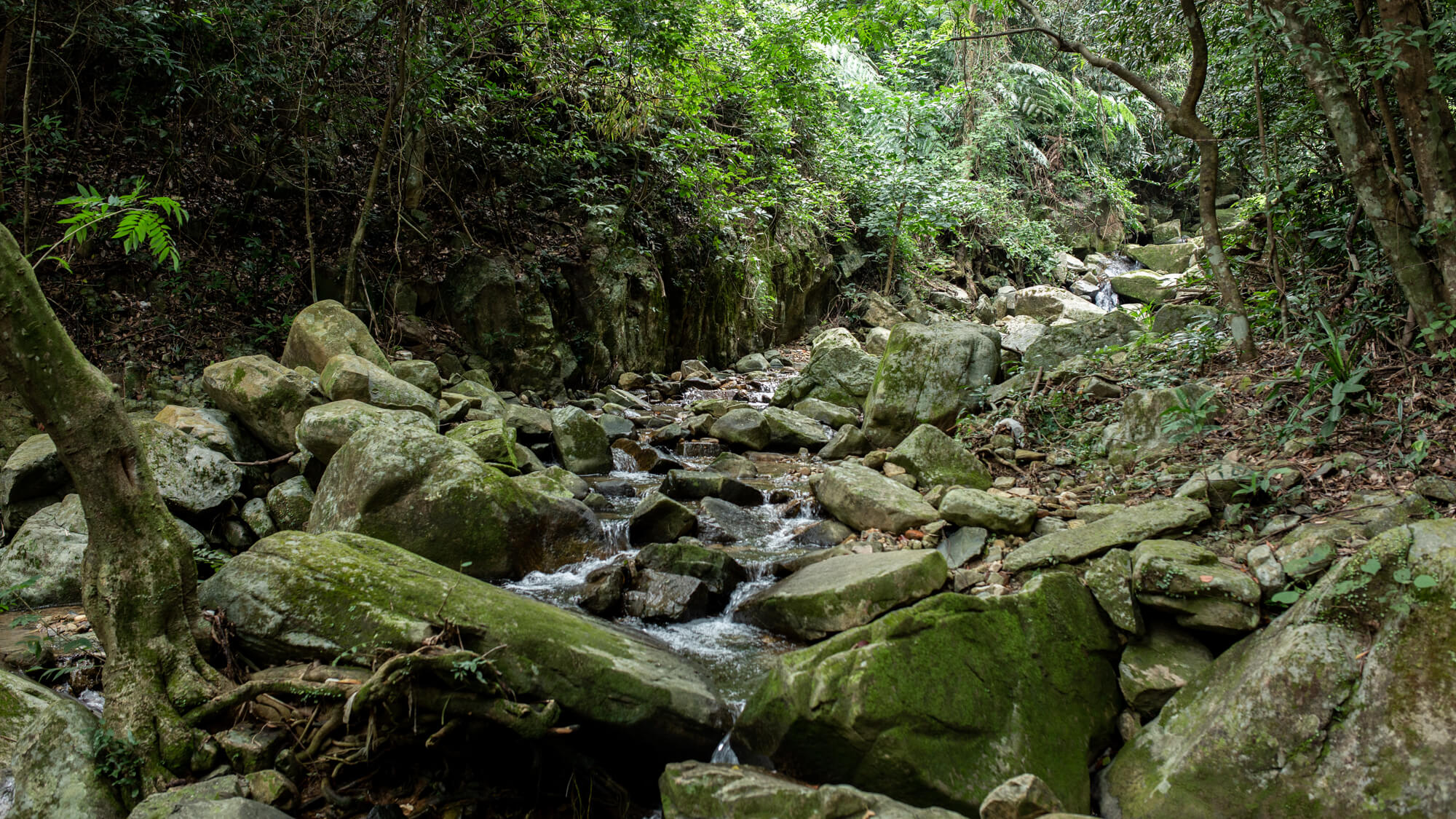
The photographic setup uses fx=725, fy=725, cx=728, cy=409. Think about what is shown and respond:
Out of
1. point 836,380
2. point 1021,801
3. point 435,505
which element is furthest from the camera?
point 836,380

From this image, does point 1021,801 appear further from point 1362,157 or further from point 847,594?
point 1362,157

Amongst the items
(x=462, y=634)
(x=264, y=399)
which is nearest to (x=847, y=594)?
(x=462, y=634)

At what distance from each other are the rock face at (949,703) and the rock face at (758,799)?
0.24m

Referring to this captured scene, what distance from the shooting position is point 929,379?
7.82 m

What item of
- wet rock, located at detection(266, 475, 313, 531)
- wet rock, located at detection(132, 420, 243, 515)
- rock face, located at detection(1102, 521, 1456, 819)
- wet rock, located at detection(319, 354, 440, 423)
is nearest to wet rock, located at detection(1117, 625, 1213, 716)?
rock face, located at detection(1102, 521, 1456, 819)

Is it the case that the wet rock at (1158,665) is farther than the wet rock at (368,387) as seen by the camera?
No

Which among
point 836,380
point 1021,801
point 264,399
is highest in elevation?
point 836,380

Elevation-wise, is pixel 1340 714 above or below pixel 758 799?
above

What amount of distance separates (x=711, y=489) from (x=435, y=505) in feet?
8.65

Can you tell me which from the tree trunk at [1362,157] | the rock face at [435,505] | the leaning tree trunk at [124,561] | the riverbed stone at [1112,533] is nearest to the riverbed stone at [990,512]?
the riverbed stone at [1112,533]

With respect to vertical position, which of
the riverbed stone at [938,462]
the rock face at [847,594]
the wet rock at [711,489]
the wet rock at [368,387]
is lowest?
the rock face at [847,594]

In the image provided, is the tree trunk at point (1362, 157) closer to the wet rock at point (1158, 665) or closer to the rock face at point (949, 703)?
the wet rock at point (1158, 665)

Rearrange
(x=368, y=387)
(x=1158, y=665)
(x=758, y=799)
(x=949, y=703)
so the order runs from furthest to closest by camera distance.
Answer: (x=368, y=387) < (x=1158, y=665) < (x=949, y=703) < (x=758, y=799)

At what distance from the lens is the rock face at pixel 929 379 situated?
772 cm
